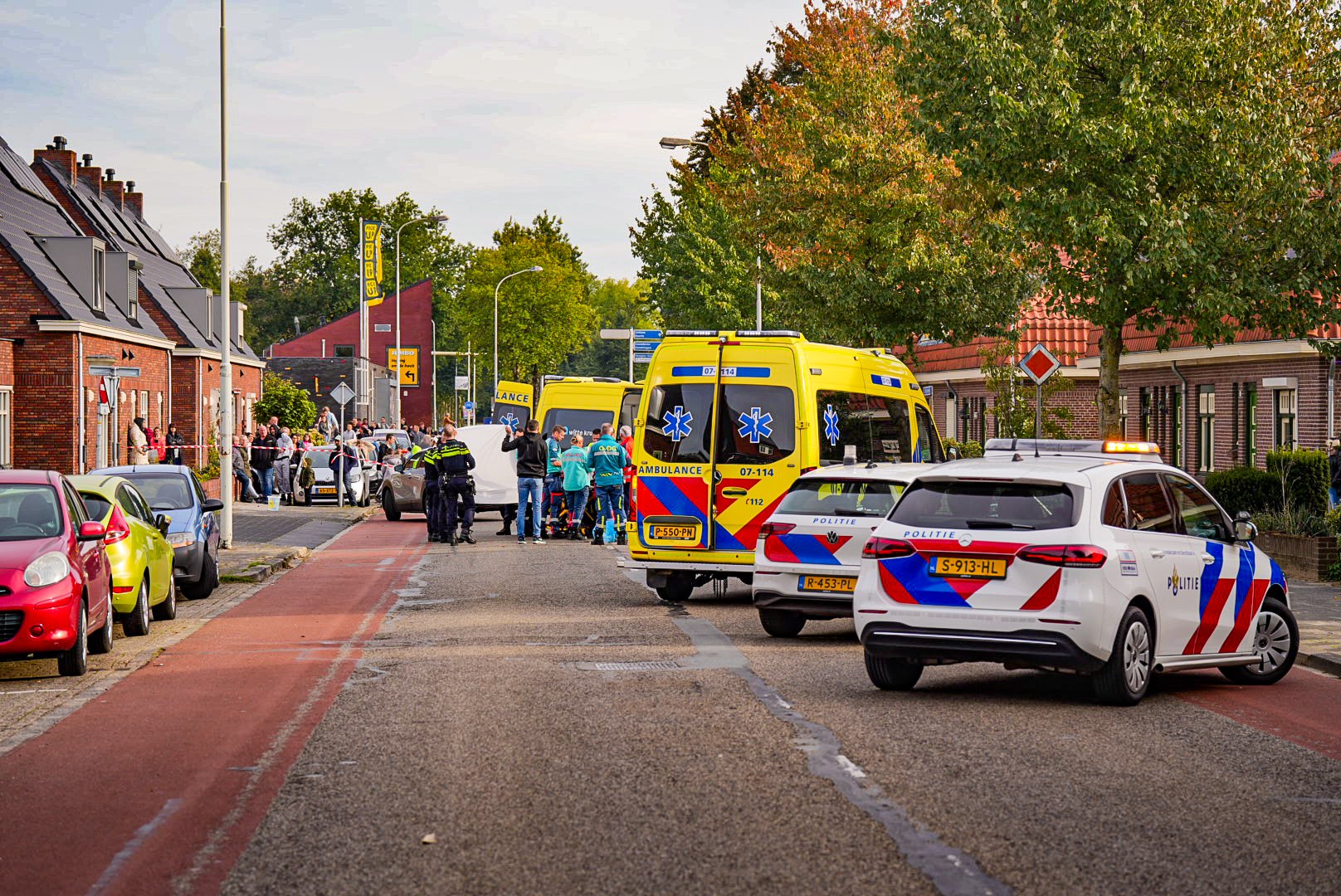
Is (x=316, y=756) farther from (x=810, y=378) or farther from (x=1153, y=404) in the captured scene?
(x=1153, y=404)

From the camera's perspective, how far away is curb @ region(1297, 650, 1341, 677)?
1265cm

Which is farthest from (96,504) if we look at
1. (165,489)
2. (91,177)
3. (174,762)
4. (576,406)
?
(91,177)

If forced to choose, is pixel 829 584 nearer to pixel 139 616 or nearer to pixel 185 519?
pixel 139 616

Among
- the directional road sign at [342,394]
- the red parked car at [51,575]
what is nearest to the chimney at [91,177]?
the directional road sign at [342,394]

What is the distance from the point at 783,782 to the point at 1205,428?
26.8 metres

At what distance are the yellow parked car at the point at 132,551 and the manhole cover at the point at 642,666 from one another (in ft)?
15.5

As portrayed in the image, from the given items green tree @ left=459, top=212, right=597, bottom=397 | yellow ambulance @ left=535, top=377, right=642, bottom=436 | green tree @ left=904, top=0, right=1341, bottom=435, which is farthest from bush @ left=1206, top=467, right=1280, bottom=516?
green tree @ left=459, top=212, right=597, bottom=397

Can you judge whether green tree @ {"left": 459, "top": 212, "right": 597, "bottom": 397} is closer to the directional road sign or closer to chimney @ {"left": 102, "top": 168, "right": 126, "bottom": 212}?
chimney @ {"left": 102, "top": 168, "right": 126, "bottom": 212}

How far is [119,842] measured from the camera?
22.2ft

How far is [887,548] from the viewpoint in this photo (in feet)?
35.3

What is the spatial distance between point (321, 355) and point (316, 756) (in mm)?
104042

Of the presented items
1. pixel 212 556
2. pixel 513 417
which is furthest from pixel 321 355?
pixel 212 556

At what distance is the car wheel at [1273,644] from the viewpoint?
11906 mm

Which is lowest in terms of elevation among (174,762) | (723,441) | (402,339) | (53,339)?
(174,762)
